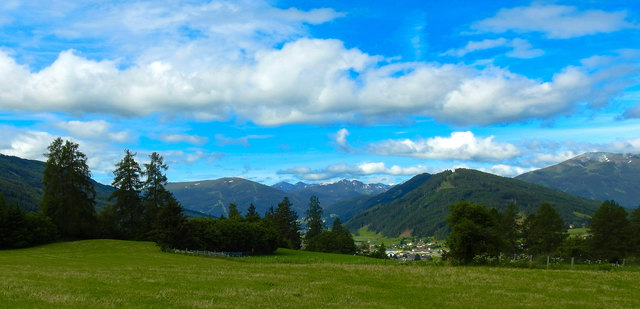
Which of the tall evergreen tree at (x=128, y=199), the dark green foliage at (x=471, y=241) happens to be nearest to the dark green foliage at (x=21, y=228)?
the tall evergreen tree at (x=128, y=199)

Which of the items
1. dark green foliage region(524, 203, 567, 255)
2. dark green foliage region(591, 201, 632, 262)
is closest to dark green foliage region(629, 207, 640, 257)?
dark green foliage region(591, 201, 632, 262)

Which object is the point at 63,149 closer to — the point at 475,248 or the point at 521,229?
the point at 475,248

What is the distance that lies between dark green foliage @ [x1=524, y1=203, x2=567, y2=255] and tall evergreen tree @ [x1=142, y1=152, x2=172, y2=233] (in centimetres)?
8489

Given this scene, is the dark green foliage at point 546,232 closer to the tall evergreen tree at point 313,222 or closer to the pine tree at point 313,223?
the pine tree at point 313,223

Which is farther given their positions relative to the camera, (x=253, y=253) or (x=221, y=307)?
(x=253, y=253)

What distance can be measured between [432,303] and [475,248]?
36.3 metres

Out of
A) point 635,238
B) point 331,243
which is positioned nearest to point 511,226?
point 635,238

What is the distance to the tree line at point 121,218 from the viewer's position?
77.6 metres

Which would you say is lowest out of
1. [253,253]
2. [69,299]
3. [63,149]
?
[253,253]

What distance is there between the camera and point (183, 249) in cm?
7925

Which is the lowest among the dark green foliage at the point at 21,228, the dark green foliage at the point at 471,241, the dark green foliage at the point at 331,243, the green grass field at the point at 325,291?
the dark green foliage at the point at 331,243

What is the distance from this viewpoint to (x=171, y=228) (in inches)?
3066

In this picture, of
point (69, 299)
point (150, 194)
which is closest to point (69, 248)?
point (150, 194)

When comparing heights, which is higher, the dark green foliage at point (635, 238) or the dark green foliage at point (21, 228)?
the dark green foliage at point (635, 238)
